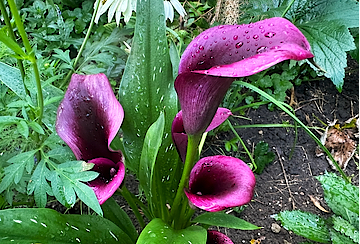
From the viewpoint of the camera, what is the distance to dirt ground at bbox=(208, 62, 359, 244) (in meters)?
0.85

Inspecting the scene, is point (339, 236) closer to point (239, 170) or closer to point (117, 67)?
point (239, 170)

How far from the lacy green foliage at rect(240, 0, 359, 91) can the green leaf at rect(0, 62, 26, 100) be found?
578 mm

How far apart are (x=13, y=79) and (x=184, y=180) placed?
0.37 m

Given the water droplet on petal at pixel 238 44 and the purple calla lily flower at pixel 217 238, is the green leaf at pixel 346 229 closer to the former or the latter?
the purple calla lily flower at pixel 217 238

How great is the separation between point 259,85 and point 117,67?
22.6 inches

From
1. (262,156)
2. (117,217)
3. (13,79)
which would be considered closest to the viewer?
(13,79)

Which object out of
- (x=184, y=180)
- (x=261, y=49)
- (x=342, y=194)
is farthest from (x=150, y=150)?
(x=342, y=194)

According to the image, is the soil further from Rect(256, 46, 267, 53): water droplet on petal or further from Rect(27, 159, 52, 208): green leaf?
Rect(256, 46, 267, 53): water droplet on petal

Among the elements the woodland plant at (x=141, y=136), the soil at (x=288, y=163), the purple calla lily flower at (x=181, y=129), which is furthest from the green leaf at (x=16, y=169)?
the soil at (x=288, y=163)

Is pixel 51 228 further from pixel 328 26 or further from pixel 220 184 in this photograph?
pixel 328 26

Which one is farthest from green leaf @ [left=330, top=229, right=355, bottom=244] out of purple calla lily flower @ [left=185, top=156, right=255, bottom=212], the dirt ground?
purple calla lily flower @ [left=185, top=156, right=255, bottom=212]

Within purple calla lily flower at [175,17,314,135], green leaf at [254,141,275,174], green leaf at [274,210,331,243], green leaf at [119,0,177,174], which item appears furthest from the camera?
green leaf at [254,141,275,174]

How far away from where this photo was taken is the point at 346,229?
644 millimetres

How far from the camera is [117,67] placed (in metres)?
0.77
